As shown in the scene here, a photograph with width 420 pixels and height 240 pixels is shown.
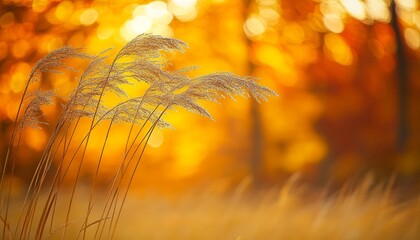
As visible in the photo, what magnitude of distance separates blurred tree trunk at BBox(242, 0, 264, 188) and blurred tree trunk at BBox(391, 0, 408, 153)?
11.3 feet

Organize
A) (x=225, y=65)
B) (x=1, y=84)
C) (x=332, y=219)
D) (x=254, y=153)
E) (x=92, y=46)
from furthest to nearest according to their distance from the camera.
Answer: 1. (x=225, y=65)
2. (x=254, y=153)
3. (x=92, y=46)
4. (x=1, y=84)
5. (x=332, y=219)

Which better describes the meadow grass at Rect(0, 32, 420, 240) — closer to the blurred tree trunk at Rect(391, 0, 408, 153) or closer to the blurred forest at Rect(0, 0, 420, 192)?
the blurred forest at Rect(0, 0, 420, 192)

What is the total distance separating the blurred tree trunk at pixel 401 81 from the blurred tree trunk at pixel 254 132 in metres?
3.46

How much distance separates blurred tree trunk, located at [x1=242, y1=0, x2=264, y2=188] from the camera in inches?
461

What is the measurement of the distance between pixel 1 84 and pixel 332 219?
6962mm

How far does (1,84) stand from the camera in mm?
8461

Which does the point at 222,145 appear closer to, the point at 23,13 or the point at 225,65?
the point at 225,65

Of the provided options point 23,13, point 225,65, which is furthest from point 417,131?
point 23,13

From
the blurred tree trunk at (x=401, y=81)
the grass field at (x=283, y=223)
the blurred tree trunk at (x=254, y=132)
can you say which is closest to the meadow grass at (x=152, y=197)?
the grass field at (x=283, y=223)

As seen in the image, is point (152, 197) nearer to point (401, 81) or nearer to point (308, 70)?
point (401, 81)

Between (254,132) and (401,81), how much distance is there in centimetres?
385

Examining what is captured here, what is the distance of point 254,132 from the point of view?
38.9 feet

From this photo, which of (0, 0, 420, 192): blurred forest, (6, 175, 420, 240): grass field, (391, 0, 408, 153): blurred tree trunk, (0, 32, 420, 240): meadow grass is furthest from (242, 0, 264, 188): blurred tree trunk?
(6, 175, 420, 240): grass field

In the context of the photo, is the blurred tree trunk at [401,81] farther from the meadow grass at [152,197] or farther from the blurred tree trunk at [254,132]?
the meadow grass at [152,197]
